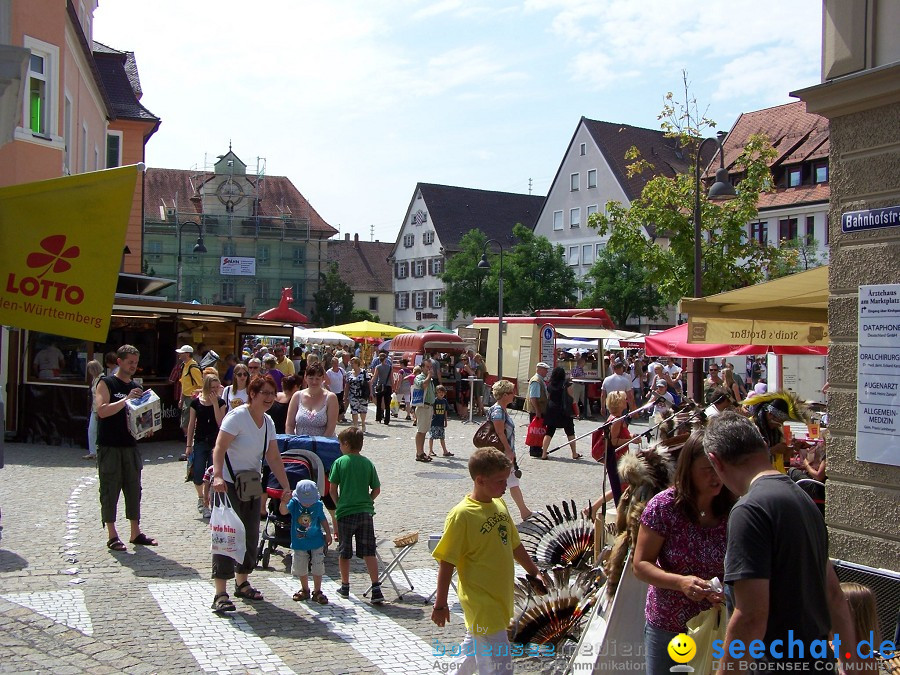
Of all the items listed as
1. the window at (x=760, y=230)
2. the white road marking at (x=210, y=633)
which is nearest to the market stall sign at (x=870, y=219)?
the white road marking at (x=210, y=633)

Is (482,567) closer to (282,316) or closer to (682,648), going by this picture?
(682,648)

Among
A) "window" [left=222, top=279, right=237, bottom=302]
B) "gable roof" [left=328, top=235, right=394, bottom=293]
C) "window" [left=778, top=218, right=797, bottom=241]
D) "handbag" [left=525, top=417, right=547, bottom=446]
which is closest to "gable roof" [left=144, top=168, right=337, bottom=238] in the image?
"window" [left=222, top=279, right=237, bottom=302]

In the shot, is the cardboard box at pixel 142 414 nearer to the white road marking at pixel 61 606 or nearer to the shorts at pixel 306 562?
the white road marking at pixel 61 606

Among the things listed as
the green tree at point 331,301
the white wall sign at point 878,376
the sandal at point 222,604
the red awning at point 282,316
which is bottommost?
the sandal at point 222,604

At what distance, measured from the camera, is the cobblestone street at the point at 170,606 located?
222 inches

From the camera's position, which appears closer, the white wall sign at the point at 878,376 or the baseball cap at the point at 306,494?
the white wall sign at the point at 878,376

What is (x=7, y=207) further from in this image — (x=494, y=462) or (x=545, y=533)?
(x=545, y=533)

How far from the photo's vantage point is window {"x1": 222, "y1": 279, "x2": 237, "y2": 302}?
7081 centimetres

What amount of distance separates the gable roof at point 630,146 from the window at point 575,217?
14.4 feet

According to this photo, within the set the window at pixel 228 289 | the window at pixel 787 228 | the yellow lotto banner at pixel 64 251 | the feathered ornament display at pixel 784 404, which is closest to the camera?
the yellow lotto banner at pixel 64 251

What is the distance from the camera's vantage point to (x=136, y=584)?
724 centimetres

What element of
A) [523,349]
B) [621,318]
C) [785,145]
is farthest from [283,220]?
[523,349]

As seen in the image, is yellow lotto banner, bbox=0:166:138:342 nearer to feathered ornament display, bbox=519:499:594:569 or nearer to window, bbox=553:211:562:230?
feathered ornament display, bbox=519:499:594:569

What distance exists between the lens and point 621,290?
157 ft
